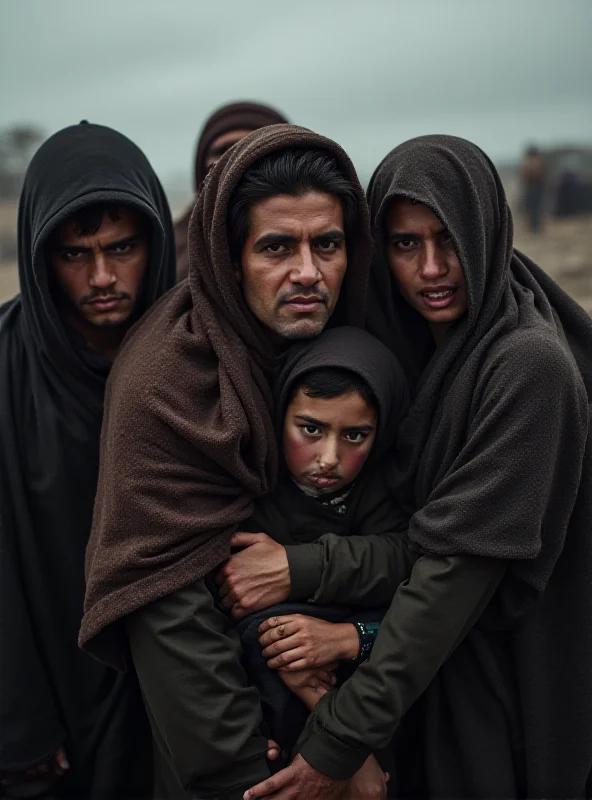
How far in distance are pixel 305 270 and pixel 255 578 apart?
89 centimetres

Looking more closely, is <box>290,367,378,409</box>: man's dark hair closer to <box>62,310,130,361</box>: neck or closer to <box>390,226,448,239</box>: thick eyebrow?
<box>390,226,448,239</box>: thick eyebrow

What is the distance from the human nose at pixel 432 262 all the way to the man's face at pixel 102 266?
1024mm

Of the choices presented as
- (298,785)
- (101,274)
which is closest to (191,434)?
(101,274)

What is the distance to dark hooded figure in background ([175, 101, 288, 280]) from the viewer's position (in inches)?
167

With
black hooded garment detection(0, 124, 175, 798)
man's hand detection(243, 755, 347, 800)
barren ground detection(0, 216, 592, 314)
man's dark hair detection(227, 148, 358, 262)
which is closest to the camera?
man's hand detection(243, 755, 347, 800)

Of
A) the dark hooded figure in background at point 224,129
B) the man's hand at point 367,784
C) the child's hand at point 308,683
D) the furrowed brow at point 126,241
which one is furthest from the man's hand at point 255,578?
the dark hooded figure in background at point 224,129

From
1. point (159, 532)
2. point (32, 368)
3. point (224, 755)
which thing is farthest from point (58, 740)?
point (32, 368)

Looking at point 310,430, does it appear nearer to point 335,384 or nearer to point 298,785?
point 335,384

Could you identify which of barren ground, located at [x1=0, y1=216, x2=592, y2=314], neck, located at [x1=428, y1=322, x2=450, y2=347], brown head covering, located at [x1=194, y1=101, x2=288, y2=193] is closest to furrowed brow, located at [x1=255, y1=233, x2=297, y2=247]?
neck, located at [x1=428, y1=322, x2=450, y2=347]

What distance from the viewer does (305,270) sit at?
2273mm

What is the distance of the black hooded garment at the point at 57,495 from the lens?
261 centimetres

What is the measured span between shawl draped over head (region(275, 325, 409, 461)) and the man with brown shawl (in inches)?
2.2

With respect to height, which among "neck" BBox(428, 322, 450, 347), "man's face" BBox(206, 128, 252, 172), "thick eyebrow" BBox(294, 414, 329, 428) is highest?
"man's face" BBox(206, 128, 252, 172)

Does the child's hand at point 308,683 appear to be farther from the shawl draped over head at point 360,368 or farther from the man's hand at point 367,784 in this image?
the shawl draped over head at point 360,368
